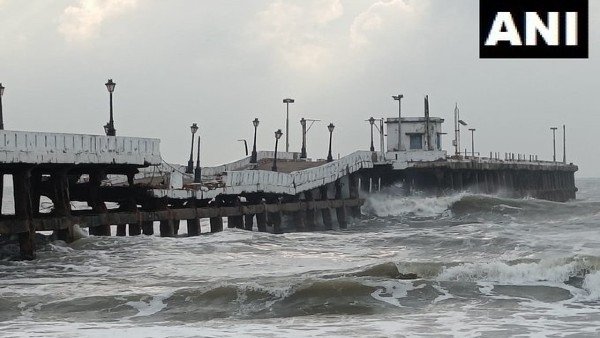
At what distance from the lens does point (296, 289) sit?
916 inches

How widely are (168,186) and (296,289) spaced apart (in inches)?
652

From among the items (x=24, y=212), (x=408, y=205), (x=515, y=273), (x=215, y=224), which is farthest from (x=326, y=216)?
(x=515, y=273)

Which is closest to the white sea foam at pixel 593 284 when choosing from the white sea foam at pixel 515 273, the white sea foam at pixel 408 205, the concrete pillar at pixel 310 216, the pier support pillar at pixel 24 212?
the white sea foam at pixel 515 273

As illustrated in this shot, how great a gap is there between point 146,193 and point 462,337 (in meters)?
20.6

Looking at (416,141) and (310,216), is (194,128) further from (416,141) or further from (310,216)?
(416,141)

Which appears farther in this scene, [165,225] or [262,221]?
[262,221]

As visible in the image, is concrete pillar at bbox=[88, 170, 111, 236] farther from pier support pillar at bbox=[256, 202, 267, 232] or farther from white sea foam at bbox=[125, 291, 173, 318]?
white sea foam at bbox=[125, 291, 173, 318]

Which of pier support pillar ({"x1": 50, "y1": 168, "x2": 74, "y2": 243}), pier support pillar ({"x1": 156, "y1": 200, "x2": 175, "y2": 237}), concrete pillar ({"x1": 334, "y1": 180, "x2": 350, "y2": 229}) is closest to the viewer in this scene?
pier support pillar ({"x1": 50, "y1": 168, "x2": 74, "y2": 243})

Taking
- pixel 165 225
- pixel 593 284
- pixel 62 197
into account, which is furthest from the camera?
pixel 165 225

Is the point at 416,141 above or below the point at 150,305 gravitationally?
above

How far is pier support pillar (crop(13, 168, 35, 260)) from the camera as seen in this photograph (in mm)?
30156

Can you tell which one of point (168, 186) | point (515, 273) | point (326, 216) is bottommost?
point (515, 273)

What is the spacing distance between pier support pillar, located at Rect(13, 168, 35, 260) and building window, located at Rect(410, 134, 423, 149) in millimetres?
50799

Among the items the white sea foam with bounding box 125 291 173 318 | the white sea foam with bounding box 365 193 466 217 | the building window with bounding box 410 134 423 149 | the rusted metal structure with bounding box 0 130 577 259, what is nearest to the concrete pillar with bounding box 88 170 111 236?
the rusted metal structure with bounding box 0 130 577 259
